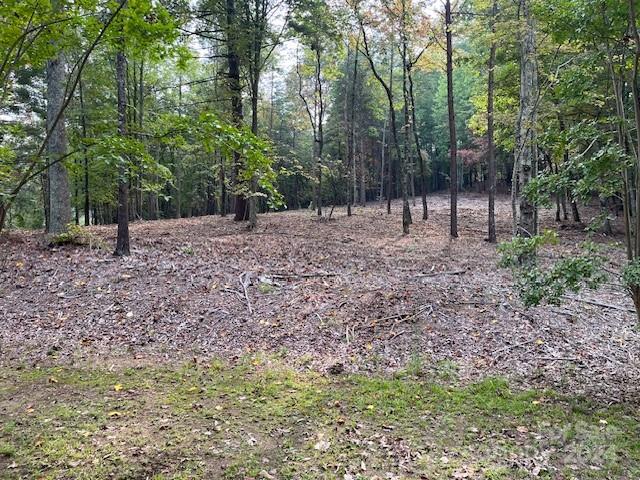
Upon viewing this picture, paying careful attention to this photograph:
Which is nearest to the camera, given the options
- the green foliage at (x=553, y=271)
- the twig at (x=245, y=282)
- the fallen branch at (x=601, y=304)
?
the green foliage at (x=553, y=271)

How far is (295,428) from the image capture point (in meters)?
3.84

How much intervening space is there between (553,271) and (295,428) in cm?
302

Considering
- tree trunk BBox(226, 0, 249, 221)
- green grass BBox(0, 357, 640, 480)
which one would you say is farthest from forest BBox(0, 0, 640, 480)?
tree trunk BBox(226, 0, 249, 221)

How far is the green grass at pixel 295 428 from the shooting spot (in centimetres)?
323

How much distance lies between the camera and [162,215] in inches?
1212

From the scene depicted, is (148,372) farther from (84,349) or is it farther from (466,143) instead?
(466,143)

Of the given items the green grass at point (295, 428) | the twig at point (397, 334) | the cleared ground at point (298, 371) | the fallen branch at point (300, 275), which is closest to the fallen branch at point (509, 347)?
the cleared ground at point (298, 371)

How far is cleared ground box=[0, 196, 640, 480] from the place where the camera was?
337 cm

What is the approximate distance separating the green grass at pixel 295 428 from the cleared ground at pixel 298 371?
0.02 m

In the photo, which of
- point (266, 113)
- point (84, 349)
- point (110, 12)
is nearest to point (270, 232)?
point (84, 349)

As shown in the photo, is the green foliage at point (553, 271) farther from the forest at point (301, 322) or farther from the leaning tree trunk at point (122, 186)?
the leaning tree trunk at point (122, 186)

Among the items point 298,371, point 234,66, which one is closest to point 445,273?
point 298,371

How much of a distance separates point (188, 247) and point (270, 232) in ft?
12.8

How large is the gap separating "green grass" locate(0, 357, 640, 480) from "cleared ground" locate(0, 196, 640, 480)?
0.06 ft
